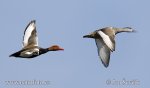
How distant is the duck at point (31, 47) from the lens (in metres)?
29.2

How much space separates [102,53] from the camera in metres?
29.6

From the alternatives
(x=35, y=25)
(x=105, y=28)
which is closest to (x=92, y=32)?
(x=105, y=28)

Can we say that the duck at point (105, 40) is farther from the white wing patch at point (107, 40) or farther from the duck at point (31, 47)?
the duck at point (31, 47)

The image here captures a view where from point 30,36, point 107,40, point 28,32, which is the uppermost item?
point 28,32

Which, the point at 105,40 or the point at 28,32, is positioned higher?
the point at 28,32

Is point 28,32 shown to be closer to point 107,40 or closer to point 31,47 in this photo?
point 31,47

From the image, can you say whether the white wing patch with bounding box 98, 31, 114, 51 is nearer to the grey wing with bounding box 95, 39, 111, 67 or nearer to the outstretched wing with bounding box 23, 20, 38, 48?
the grey wing with bounding box 95, 39, 111, 67

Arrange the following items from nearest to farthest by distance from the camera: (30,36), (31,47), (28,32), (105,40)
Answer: (31,47), (105,40), (30,36), (28,32)

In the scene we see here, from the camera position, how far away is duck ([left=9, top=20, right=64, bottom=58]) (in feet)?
95.8

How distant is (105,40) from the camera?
2970cm

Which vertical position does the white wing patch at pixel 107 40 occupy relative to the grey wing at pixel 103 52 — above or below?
above

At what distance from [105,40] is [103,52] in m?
0.50

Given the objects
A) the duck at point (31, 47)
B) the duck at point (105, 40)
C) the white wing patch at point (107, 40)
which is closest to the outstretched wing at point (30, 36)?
the duck at point (31, 47)

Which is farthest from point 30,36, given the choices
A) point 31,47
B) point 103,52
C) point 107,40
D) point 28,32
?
point 107,40
